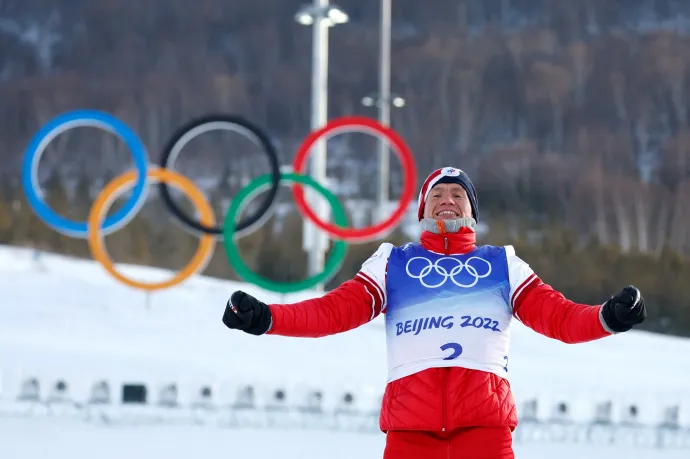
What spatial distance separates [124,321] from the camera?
9141mm

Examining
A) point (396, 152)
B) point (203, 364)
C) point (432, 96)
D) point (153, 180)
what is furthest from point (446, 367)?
point (432, 96)

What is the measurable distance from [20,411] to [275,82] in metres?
35.0

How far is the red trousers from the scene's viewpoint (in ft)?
7.48

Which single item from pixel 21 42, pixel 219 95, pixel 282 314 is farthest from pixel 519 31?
pixel 282 314

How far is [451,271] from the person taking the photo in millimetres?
2441

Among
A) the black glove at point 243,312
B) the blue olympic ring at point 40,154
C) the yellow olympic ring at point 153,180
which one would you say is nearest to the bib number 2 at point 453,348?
the black glove at point 243,312

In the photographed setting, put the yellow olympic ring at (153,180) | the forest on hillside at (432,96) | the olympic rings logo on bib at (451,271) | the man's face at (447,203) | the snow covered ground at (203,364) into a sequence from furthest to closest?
the forest on hillside at (432,96) → the yellow olympic ring at (153,180) → the snow covered ground at (203,364) → the man's face at (447,203) → the olympic rings logo on bib at (451,271)

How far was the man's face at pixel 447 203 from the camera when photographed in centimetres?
254

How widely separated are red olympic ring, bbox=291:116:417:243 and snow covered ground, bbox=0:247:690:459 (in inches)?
44.7

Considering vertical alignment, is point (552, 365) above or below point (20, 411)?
above

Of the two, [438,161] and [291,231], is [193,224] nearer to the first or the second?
[291,231]

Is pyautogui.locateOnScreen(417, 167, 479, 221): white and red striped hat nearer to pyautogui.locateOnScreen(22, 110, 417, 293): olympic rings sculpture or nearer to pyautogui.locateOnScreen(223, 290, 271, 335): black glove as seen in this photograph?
pyautogui.locateOnScreen(223, 290, 271, 335): black glove

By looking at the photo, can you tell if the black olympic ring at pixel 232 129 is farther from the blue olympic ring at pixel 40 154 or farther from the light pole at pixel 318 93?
the light pole at pixel 318 93

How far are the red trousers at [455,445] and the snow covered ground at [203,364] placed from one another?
285 cm
